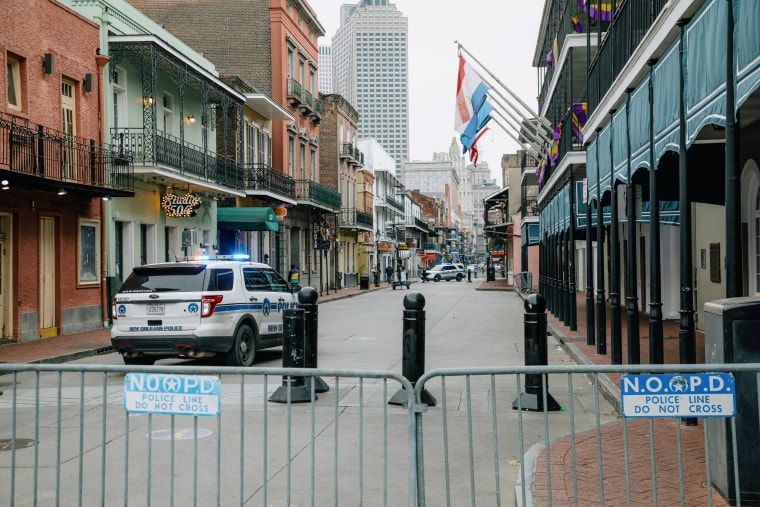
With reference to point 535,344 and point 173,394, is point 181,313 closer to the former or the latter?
point 535,344

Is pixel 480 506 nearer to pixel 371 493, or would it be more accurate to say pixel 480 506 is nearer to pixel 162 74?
pixel 371 493

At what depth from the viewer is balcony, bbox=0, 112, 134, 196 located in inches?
602

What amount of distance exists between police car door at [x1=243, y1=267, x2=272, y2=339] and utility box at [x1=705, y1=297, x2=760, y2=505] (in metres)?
8.53

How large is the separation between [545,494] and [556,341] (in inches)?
461

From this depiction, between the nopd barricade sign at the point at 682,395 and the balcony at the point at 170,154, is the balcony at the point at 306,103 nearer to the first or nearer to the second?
the balcony at the point at 170,154

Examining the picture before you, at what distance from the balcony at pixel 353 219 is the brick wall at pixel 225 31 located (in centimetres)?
1748

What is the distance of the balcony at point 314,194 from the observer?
38.9 meters

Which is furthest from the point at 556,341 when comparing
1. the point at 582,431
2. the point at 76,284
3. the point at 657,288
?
the point at 76,284

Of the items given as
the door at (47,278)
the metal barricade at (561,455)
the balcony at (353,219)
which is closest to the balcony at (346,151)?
the balcony at (353,219)

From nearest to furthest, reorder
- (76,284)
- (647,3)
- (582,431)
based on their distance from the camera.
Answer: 1. (582,431)
2. (647,3)
3. (76,284)

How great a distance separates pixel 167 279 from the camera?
1152cm

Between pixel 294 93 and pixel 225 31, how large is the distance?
4.43 m

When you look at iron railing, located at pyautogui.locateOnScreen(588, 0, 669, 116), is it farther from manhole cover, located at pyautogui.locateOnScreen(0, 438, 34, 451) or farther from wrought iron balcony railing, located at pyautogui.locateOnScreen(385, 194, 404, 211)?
wrought iron balcony railing, located at pyautogui.locateOnScreen(385, 194, 404, 211)

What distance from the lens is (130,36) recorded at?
2022 cm
